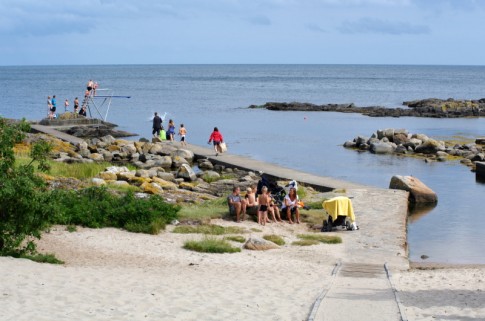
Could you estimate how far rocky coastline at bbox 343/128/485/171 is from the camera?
Answer: 135 ft

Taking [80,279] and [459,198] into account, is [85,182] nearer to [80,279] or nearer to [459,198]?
[80,279]

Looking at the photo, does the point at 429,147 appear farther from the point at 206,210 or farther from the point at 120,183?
the point at 206,210

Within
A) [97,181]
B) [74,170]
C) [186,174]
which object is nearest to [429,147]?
[186,174]

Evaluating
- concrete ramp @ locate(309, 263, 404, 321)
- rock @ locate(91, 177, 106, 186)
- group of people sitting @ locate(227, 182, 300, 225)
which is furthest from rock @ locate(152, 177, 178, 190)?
concrete ramp @ locate(309, 263, 404, 321)

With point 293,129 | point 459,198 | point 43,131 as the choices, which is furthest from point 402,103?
point 459,198

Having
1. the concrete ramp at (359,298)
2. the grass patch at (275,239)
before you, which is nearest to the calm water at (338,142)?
the grass patch at (275,239)

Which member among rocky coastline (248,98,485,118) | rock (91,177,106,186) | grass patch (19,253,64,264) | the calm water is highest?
rocky coastline (248,98,485,118)

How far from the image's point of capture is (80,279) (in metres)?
12.9

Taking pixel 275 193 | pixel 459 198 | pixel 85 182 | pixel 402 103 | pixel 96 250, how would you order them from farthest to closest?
1. pixel 402 103
2. pixel 459 198
3. pixel 85 182
4. pixel 275 193
5. pixel 96 250

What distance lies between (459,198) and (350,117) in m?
43.1

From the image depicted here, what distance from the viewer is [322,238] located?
740 inches

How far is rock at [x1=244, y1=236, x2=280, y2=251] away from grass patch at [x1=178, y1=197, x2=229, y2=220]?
2742 mm

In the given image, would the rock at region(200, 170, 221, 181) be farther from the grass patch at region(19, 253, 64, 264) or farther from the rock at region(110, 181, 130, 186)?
the grass patch at region(19, 253, 64, 264)

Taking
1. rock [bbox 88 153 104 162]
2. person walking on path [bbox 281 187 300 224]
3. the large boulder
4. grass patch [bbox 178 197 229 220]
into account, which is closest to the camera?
grass patch [bbox 178 197 229 220]
